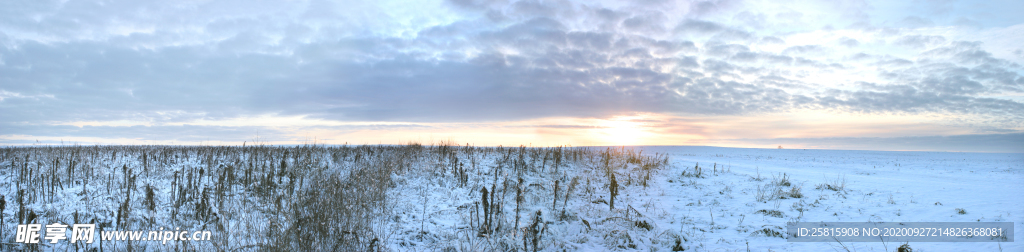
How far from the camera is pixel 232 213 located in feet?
24.8

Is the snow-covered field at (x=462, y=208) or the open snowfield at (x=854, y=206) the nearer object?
the snow-covered field at (x=462, y=208)

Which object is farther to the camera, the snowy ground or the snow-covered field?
the snowy ground

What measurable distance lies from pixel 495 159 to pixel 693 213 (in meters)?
8.30

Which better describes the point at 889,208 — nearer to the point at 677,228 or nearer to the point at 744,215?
the point at 744,215

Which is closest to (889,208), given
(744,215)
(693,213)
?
(744,215)

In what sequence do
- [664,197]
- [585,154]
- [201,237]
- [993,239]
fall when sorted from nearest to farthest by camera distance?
[201,237]
[993,239]
[664,197]
[585,154]

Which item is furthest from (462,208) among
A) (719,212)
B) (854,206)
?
(854,206)

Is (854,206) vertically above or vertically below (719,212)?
above

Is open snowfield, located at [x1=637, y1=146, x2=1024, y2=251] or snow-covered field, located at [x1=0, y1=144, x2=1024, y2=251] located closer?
snow-covered field, located at [x1=0, y1=144, x2=1024, y2=251]

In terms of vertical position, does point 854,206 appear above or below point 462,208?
above

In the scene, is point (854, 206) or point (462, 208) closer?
point (462, 208)

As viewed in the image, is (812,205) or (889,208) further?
(812,205)

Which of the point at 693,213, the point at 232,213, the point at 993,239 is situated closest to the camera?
the point at 993,239

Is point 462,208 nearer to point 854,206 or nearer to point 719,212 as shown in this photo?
point 719,212
